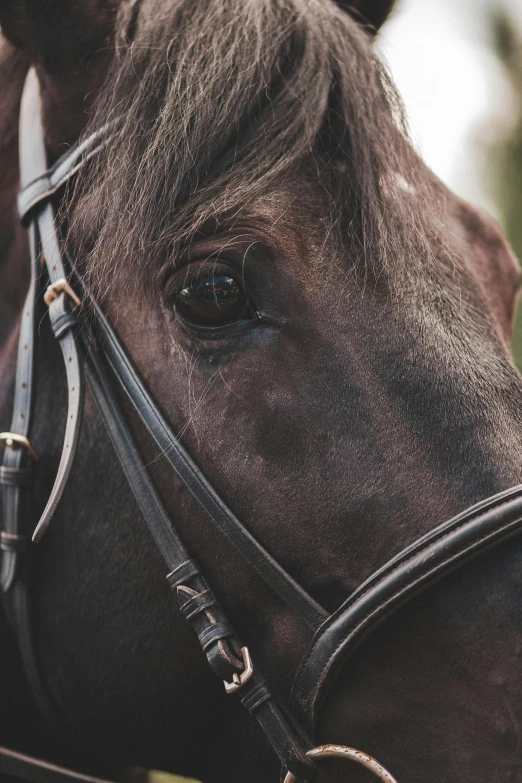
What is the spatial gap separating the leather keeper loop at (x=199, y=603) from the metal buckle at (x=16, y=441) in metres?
0.46

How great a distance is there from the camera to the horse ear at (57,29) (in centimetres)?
129

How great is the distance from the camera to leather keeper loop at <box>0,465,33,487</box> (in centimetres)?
136

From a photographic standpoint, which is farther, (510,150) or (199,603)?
(510,150)

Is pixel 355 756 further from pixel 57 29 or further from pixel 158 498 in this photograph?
pixel 57 29

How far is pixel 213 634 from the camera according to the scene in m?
1.14

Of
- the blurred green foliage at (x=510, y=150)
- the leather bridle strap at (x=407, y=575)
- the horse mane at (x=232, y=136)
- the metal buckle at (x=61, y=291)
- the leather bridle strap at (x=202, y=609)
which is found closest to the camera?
Answer: the leather bridle strap at (x=407, y=575)

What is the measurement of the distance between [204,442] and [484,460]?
0.46 meters

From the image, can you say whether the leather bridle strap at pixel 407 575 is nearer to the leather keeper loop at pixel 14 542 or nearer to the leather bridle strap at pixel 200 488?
the leather bridle strap at pixel 200 488

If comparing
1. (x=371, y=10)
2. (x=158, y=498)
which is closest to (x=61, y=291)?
(x=158, y=498)

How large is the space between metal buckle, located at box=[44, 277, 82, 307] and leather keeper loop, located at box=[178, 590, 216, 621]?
597 mm

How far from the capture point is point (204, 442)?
3.86 ft

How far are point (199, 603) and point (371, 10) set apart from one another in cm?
152

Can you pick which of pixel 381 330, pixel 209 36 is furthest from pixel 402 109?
pixel 381 330

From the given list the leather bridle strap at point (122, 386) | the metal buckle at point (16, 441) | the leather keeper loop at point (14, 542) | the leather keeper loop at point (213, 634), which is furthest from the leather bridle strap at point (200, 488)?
the leather keeper loop at point (14, 542)
